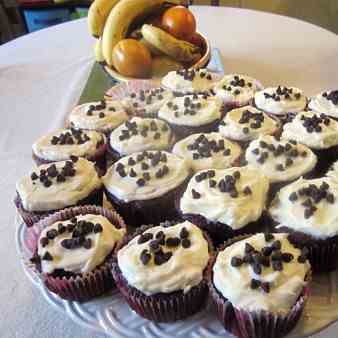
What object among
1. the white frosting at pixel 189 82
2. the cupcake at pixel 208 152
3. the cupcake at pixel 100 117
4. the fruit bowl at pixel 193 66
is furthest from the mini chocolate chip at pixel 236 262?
the fruit bowl at pixel 193 66

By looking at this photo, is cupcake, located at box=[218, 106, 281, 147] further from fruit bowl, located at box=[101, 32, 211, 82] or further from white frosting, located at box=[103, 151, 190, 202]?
fruit bowl, located at box=[101, 32, 211, 82]

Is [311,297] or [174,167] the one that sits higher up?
[174,167]

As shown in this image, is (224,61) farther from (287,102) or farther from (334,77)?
(287,102)

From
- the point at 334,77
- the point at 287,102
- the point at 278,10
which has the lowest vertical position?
the point at 278,10

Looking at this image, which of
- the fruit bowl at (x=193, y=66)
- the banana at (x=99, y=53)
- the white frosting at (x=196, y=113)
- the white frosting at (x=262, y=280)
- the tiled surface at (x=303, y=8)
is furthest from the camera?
the tiled surface at (x=303, y=8)

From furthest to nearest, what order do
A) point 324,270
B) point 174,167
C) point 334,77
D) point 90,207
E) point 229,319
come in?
1. point 334,77
2. point 174,167
3. point 90,207
4. point 324,270
5. point 229,319

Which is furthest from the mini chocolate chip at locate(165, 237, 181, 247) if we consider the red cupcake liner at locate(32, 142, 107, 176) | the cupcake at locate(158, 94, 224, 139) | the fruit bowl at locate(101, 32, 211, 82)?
the fruit bowl at locate(101, 32, 211, 82)

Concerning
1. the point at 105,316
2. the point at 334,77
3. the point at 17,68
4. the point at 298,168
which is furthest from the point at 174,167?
the point at 17,68

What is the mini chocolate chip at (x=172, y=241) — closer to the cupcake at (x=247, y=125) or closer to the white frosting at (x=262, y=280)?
the white frosting at (x=262, y=280)
